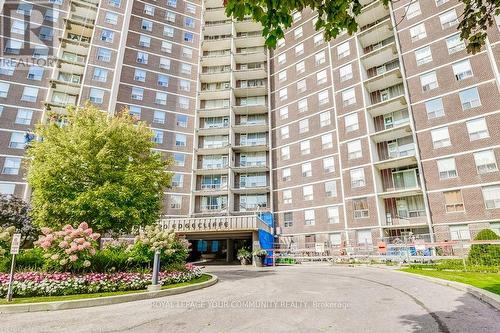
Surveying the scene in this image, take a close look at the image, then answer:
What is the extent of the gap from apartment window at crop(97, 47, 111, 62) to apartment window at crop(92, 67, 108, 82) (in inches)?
63.2

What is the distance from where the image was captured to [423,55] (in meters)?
28.6

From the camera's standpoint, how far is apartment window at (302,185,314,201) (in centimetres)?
3309

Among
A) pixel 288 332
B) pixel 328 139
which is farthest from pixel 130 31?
pixel 288 332

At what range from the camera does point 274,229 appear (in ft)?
114

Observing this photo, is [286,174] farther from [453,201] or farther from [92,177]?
[92,177]

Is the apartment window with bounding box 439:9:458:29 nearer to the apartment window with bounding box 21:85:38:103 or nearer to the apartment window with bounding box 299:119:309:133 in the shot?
the apartment window with bounding box 299:119:309:133

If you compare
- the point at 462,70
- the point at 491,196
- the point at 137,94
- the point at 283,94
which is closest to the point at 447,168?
the point at 491,196

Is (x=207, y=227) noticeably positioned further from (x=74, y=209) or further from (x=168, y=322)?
(x=168, y=322)

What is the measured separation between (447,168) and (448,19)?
14.6 metres

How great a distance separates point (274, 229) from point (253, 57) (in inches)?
984

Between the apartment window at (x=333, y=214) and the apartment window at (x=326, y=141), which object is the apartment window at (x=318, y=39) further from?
the apartment window at (x=333, y=214)

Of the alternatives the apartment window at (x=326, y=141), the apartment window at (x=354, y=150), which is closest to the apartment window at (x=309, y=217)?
→ the apartment window at (x=354, y=150)

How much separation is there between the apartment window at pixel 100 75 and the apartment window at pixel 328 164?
28.9 meters

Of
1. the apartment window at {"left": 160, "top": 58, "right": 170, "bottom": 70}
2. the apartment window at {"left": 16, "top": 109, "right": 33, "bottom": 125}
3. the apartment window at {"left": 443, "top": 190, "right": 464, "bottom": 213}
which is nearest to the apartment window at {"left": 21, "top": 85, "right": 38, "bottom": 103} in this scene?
the apartment window at {"left": 16, "top": 109, "right": 33, "bottom": 125}
